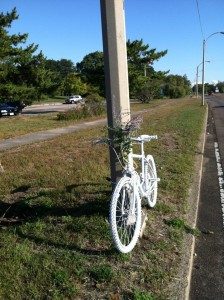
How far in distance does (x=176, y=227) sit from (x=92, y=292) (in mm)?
1882

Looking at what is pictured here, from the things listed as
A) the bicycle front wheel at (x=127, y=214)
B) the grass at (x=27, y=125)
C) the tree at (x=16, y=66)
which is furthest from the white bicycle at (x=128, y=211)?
the tree at (x=16, y=66)

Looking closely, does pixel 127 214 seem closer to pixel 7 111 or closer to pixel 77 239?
pixel 77 239

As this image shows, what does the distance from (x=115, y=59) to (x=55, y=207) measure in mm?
2309

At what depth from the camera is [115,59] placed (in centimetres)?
450

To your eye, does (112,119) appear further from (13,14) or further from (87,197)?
(13,14)

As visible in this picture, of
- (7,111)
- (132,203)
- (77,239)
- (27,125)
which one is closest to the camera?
(132,203)

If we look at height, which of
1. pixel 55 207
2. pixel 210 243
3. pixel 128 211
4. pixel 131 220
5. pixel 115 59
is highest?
pixel 115 59

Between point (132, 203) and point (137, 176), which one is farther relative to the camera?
point (137, 176)

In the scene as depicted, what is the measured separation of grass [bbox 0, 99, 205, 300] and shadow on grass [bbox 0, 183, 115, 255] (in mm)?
11

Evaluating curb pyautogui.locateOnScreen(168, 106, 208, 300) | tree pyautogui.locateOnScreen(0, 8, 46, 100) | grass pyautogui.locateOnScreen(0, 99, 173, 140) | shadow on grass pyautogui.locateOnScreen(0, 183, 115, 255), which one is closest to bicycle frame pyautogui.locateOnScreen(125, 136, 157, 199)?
shadow on grass pyautogui.locateOnScreen(0, 183, 115, 255)

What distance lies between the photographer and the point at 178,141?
1280 cm

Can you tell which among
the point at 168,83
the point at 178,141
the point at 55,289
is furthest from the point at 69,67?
the point at 55,289

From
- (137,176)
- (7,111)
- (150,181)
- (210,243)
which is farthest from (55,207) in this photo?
(7,111)

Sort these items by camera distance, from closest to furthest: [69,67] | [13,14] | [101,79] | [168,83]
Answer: [13,14] < [101,79] < [168,83] < [69,67]
